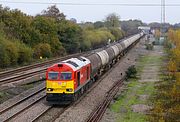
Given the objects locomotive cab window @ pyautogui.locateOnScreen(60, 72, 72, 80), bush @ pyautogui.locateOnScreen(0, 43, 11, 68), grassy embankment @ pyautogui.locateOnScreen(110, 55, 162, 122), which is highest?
locomotive cab window @ pyautogui.locateOnScreen(60, 72, 72, 80)

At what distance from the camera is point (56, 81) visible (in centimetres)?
2423

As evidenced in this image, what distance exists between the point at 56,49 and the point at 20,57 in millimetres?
17498

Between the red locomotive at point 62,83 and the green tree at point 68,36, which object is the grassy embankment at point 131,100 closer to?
the red locomotive at point 62,83

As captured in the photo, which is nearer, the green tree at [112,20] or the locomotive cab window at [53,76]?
the locomotive cab window at [53,76]

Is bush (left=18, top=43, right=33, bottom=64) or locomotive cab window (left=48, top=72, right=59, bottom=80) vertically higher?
locomotive cab window (left=48, top=72, right=59, bottom=80)

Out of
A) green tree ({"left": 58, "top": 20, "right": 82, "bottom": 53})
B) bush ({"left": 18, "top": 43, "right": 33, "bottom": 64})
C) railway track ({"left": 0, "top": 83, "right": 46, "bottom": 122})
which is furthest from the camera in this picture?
green tree ({"left": 58, "top": 20, "right": 82, "bottom": 53})

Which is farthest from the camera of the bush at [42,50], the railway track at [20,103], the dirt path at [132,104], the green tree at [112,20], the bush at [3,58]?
the green tree at [112,20]

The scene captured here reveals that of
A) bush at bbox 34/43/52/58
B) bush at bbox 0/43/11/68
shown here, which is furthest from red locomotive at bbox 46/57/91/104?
bush at bbox 34/43/52/58

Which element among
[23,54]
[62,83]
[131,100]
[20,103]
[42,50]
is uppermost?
[62,83]

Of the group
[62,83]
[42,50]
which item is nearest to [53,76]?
[62,83]

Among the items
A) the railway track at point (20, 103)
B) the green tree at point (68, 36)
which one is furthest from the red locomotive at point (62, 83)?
the green tree at point (68, 36)

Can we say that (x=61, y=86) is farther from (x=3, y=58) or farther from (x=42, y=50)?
(x=42, y=50)

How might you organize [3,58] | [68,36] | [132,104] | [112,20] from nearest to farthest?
[132,104]
[3,58]
[68,36]
[112,20]

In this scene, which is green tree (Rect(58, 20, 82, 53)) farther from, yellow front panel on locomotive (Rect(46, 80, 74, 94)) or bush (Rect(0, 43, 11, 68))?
yellow front panel on locomotive (Rect(46, 80, 74, 94))
